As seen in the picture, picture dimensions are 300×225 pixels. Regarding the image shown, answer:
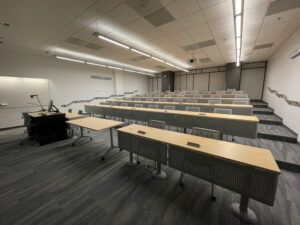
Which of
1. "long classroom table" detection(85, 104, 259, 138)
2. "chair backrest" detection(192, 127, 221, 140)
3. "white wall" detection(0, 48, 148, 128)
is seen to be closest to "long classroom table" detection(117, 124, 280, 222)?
"chair backrest" detection(192, 127, 221, 140)

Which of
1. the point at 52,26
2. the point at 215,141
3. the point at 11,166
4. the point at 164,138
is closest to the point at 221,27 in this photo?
the point at 215,141

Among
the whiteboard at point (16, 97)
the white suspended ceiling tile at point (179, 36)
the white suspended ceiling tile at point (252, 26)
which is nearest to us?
the white suspended ceiling tile at point (252, 26)

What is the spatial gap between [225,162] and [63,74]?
862cm

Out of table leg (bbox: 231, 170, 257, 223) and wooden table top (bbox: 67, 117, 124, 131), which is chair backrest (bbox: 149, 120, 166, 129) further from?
table leg (bbox: 231, 170, 257, 223)

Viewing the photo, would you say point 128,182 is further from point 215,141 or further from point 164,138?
point 215,141

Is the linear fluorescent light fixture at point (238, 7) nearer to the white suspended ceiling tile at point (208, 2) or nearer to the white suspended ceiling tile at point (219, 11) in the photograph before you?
the white suspended ceiling tile at point (219, 11)

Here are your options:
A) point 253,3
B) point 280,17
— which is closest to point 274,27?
point 280,17

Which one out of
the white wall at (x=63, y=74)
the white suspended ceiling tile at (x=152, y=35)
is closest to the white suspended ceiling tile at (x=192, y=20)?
the white suspended ceiling tile at (x=152, y=35)

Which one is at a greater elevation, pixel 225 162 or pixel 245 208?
pixel 225 162

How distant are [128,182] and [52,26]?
4590 mm

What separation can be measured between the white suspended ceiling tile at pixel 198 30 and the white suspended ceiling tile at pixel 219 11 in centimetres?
41

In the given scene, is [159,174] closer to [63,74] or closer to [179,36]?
[179,36]

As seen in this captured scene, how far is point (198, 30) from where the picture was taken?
3918mm

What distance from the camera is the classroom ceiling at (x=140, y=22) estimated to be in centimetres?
267
